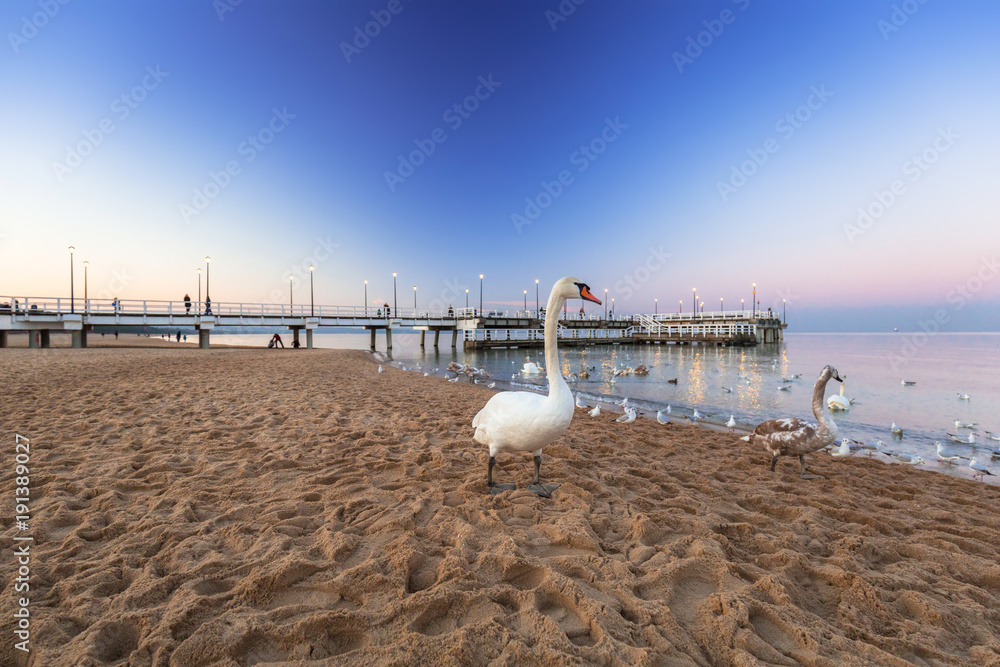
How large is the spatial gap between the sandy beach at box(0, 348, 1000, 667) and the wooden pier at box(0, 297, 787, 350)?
109 feet

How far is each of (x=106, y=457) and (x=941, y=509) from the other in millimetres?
9214

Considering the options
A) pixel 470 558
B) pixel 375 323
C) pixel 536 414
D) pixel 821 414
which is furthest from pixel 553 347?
pixel 375 323

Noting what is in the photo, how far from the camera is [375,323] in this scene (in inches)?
1657

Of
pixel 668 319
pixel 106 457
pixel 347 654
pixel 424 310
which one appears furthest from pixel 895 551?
pixel 668 319

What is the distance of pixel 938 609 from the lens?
2.46 metres

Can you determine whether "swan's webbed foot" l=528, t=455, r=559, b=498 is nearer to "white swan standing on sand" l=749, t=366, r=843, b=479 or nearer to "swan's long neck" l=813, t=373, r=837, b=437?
"white swan standing on sand" l=749, t=366, r=843, b=479

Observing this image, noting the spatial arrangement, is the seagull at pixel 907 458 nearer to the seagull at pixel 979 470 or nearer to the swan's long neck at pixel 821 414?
the seagull at pixel 979 470

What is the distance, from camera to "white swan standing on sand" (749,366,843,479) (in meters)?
5.26

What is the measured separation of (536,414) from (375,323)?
4063 cm

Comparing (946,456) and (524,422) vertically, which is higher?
(524,422)

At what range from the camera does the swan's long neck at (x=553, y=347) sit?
12.8ft

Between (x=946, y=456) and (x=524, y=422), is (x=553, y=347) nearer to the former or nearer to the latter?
(x=524, y=422)

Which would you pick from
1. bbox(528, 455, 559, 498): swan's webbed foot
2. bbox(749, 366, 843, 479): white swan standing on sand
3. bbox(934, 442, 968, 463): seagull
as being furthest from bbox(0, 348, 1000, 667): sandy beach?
bbox(934, 442, 968, 463): seagull

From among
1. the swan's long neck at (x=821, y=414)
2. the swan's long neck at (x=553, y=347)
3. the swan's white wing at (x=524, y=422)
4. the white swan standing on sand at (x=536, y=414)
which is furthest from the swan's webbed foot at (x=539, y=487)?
the swan's long neck at (x=821, y=414)
